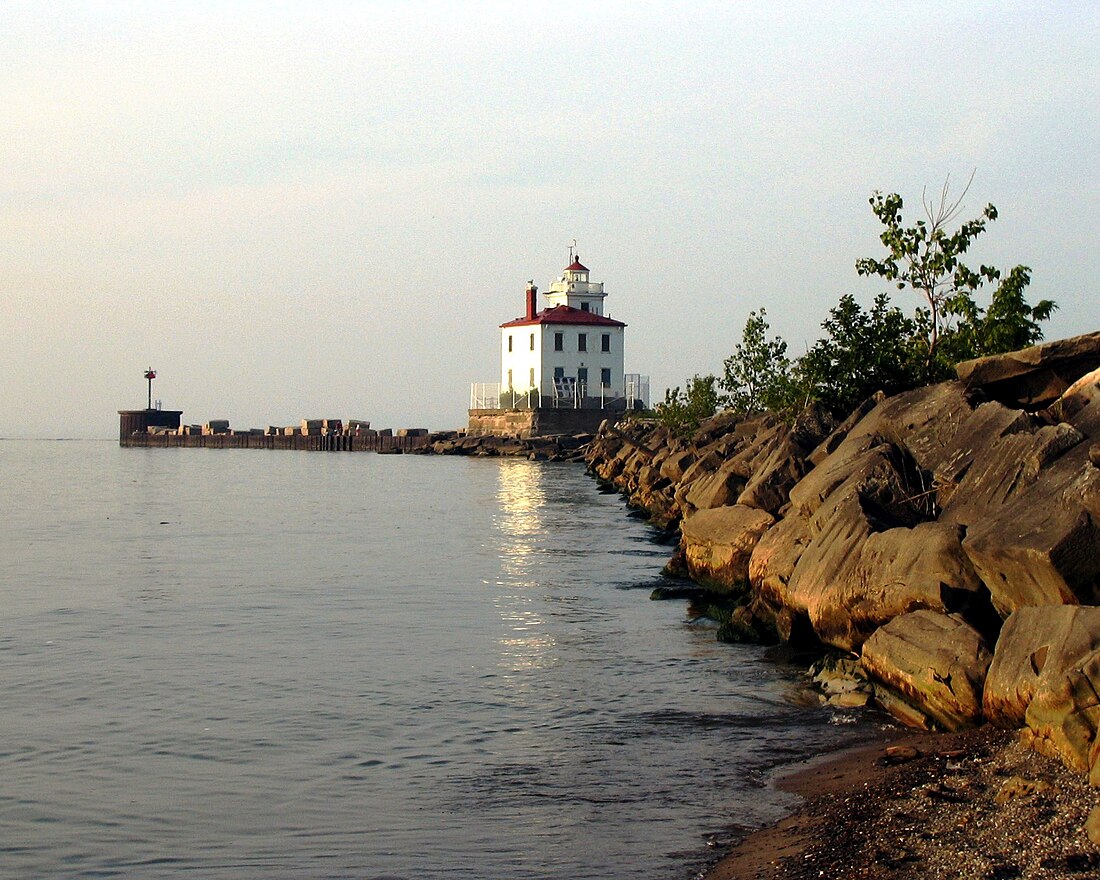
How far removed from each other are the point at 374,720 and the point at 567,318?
7326 cm

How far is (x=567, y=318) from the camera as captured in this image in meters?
85.4

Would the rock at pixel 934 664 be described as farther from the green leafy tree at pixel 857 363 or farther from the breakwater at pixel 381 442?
the breakwater at pixel 381 442

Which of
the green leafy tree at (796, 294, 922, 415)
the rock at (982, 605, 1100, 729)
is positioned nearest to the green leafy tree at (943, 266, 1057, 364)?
the green leafy tree at (796, 294, 922, 415)

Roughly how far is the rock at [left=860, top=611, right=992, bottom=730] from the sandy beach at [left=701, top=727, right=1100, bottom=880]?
394 mm

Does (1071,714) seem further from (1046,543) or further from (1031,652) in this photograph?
(1046,543)

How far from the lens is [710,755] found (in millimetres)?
11344

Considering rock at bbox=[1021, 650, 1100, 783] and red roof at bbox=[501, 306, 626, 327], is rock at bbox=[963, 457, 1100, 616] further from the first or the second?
red roof at bbox=[501, 306, 626, 327]

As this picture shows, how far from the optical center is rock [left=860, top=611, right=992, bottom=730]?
10805mm

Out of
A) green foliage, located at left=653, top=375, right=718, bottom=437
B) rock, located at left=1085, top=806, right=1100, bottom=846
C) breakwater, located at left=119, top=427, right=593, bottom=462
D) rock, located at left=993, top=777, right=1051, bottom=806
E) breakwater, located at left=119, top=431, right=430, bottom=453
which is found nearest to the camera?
rock, located at left=1085, top=806, right=1100, bottom=846

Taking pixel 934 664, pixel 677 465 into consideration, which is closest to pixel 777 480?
pixel 934 664

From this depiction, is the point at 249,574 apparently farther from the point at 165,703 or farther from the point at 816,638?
the point at 816,638

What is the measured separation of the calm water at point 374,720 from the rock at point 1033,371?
530 cm

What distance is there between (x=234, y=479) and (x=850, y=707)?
58285 mm

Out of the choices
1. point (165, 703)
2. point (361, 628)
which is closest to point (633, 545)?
point (361, 628)
